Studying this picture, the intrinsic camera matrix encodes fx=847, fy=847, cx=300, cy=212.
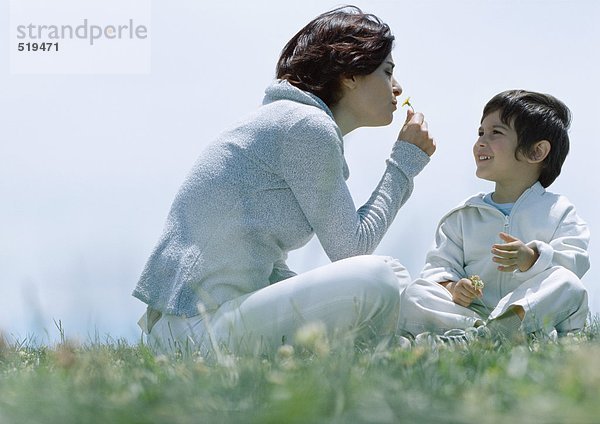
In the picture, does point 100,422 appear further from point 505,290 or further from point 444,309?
point 505,290

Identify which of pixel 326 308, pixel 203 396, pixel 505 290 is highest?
pixel 203 396

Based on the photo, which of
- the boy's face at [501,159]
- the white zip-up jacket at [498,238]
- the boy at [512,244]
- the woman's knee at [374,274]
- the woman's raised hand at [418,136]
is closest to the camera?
the woman's knee at [374,274]

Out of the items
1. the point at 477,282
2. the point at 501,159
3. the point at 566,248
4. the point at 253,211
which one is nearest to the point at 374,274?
the point at 253,211

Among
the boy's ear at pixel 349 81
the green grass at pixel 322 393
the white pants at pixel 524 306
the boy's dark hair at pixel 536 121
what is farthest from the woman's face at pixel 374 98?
the green grass at pixel 322 393

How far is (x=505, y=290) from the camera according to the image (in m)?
4.34

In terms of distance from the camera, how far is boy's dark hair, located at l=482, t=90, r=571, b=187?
4.55m

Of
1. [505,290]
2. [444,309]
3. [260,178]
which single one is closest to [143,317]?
[260,178]

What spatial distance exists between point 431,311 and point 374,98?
1051 mm

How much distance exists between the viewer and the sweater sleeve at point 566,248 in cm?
403

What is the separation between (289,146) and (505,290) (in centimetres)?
159

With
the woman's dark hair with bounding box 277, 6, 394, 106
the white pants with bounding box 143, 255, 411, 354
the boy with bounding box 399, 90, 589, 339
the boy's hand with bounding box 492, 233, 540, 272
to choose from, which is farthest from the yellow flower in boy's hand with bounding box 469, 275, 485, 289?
the woman's dark hair with bounding box 277, 6, 394, 106

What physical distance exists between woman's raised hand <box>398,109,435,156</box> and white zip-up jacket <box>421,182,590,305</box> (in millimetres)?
783

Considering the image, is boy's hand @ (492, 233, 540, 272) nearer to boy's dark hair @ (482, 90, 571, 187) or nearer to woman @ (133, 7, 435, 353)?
woman @ (133, 7, 435, 353)

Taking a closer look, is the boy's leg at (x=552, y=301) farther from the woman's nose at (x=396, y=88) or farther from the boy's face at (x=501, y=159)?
the woman's nose at (x=396, y=88)
